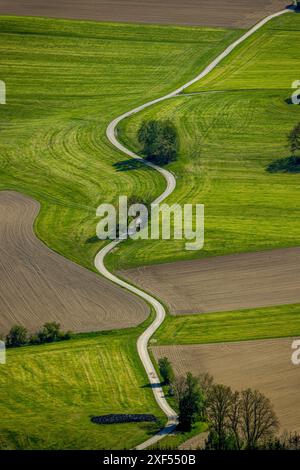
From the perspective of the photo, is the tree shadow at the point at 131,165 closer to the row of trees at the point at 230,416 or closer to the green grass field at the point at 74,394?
the green grass field at the point at 74,394

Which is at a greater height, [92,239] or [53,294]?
[92,239]

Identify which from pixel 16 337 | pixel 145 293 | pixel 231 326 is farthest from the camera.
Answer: pixel 145 293

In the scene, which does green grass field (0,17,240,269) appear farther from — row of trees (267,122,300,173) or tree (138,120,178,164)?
row of trees (267,122,300,173)

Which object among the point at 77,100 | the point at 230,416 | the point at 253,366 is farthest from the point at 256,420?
the point at 77,100

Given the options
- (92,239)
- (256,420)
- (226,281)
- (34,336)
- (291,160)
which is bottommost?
(256,420)

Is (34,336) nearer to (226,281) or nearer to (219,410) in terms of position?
(226,281)

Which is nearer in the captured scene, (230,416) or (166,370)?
(230,416)

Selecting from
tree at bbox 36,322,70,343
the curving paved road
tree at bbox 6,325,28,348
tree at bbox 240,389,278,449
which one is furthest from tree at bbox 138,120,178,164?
tree at bbox 240,389,278,449

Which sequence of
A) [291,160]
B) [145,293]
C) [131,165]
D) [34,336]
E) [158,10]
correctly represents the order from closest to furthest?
1. [34,336]
2. [145,293]
3. [131,165]
4. [291,160]
5. [158,10]

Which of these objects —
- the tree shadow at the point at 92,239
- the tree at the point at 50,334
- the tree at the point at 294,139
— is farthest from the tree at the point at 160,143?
the tree at the point at 50,334
